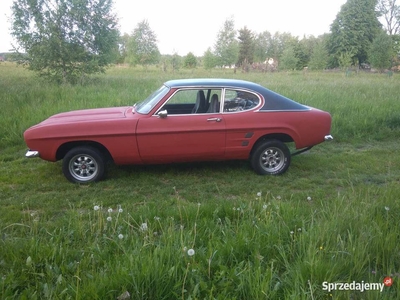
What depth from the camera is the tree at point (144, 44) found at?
133ft

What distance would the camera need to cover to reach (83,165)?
5406 mm

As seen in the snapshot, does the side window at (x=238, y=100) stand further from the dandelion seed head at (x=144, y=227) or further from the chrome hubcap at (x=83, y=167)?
the dandelion seed head at (x=144, y=227)

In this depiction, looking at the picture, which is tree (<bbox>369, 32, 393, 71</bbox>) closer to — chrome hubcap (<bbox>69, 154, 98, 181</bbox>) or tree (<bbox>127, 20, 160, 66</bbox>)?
tree (<bbox>127, 20, 160, 66</bbox>)

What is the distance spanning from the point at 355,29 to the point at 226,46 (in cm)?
2182

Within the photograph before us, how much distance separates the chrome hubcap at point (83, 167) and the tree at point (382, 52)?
139ft

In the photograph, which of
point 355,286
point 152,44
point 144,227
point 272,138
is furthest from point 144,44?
point 355,286

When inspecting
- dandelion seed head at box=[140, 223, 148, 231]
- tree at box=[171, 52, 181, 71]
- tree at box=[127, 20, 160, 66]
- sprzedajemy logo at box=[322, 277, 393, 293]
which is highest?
tree at box=[127, 20, 160, 66]

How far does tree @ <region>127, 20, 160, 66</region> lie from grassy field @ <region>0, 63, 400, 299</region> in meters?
36.3

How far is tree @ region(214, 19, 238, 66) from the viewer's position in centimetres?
4188

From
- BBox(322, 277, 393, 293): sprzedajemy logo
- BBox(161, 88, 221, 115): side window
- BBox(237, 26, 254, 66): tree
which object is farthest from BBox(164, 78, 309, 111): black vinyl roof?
BBox(237, 26, 254, 66): tree

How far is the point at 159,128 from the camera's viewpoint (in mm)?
5352

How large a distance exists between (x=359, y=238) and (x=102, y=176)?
391 centimetres

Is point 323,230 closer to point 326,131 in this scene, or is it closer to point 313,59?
point 326,131

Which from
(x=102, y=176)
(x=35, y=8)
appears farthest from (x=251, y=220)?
(x=35, y=8)
